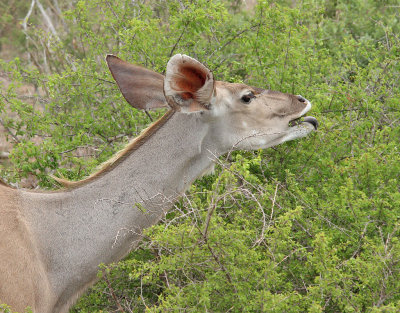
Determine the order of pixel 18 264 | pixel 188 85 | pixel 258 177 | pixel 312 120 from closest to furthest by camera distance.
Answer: pixel 18 264
pixel 188 85
pixel 312 120
pixel 258 177

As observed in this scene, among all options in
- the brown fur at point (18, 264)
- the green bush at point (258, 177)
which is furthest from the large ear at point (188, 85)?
the brown fur at point (18, 264)

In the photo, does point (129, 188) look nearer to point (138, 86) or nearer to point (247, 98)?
point (138, 86)

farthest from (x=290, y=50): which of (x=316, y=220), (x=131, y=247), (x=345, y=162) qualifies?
(x=131, y=247)

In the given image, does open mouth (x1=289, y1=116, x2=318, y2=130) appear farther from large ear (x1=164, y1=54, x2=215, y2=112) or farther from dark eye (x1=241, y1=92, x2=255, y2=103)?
large ear (x1=164, y1=54, x2=215, y2=112)

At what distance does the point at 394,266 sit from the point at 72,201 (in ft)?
7.31

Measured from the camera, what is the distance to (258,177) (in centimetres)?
594

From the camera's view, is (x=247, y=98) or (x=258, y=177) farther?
(x=258, y=177)

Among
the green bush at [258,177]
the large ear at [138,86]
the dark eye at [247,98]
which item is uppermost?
the large ear at [138,86]

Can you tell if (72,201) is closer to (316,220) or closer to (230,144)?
(230,144)

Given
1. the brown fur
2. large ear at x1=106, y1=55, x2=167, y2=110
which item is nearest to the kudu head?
large ear at x1=106, y1=55, x2=167, y2=110

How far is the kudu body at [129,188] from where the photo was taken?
14.9 ft

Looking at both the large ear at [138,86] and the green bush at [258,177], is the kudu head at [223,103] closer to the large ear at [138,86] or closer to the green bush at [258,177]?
the large ear at [138,86]

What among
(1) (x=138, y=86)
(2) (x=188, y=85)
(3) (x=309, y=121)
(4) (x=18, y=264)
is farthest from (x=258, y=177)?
(4) (x=18, y=264)

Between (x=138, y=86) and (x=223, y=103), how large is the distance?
692 mm
